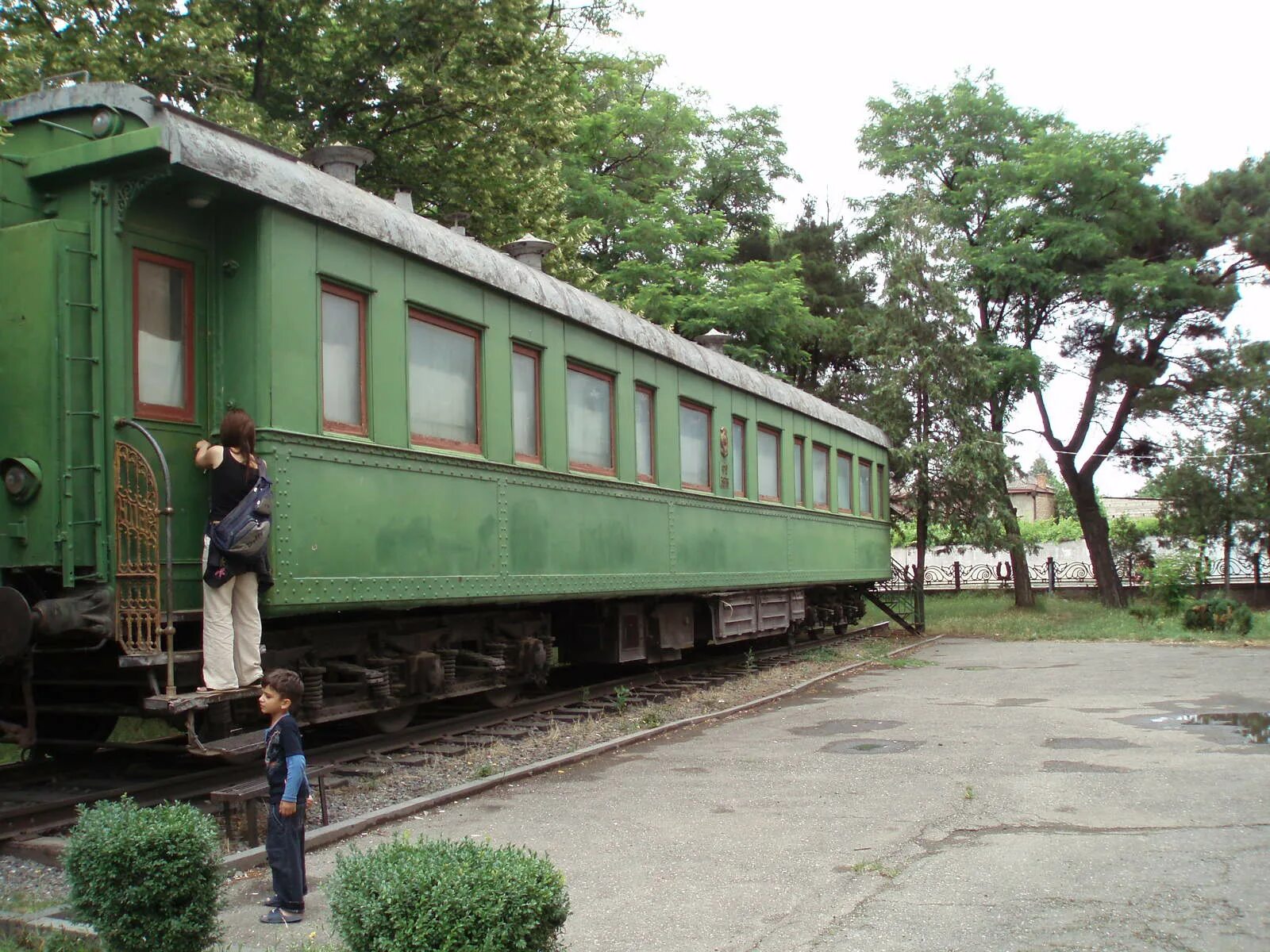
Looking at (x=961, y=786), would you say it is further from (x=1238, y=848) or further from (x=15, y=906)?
(x=15, y=906)

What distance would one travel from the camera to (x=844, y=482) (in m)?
18.6

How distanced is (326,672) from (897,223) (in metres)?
20.1

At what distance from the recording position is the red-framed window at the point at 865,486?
64.5 feet

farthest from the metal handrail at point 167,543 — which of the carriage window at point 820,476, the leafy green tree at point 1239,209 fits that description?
the leafy green tree at point 1239,209

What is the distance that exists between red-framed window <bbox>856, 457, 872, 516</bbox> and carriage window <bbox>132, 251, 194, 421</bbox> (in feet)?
46.0

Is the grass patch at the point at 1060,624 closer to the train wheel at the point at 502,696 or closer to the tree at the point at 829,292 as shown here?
the tree at the point at 829,292

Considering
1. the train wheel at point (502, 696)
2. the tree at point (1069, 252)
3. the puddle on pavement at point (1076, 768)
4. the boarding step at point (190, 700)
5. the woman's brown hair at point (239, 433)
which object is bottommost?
the puddle on pavement at point (1076, 768)

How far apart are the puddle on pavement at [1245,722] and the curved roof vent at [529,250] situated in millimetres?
6920

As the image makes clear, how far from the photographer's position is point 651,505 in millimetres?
11531

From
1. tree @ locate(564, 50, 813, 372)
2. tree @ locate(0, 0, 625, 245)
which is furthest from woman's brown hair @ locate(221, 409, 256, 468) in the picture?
tree @ locate(564, 50, 813, 372)

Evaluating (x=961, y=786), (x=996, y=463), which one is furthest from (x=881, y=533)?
(x=961, y=786)

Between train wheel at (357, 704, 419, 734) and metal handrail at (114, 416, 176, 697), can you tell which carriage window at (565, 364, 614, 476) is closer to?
Result: train wheel at (357, 704, 419, 734)

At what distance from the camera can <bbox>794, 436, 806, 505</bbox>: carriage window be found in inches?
630

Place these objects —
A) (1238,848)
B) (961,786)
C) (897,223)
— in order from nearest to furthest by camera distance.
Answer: (1238,848)
(961,786)
(897,223)
